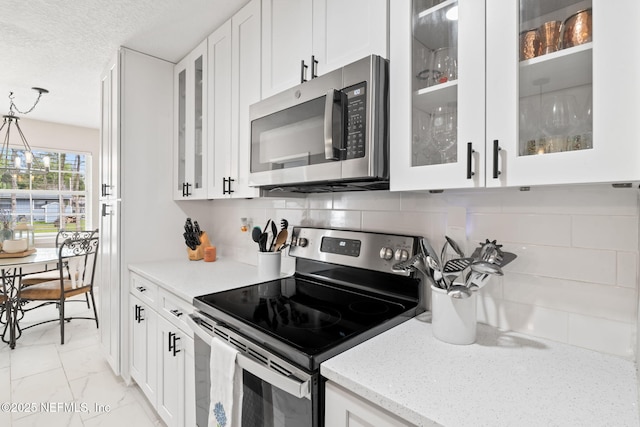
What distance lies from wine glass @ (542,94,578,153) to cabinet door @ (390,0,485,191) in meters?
0.14

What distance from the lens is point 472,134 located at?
86 cm

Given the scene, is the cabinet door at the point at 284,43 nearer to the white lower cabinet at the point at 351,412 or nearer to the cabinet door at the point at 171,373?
the white lower cabinet at the point at 351,412

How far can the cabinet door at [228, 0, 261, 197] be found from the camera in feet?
5.41

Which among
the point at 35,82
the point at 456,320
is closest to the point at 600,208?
the point at 456,320

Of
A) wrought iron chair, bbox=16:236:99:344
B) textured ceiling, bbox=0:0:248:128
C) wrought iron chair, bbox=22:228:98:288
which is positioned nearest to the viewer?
textured ceiling, bbox=0:0:248:128

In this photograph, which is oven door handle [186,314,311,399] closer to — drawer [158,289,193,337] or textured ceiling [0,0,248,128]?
drawer [158,289,193,337]

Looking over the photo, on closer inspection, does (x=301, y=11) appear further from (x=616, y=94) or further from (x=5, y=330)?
(x=5, y=330)

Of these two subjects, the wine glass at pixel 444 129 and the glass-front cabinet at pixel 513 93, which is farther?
the wine glass at pixel 444 129

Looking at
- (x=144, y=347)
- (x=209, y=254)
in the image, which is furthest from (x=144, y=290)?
(x=209, y=254)

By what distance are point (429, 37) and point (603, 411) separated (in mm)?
1056

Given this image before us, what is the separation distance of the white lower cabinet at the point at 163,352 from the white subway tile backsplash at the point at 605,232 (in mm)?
1529

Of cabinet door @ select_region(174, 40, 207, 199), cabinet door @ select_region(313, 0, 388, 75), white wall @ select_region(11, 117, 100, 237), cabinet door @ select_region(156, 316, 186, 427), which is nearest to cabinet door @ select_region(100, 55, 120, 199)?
cabinet door @ select_region(174, 40, 207, 199)

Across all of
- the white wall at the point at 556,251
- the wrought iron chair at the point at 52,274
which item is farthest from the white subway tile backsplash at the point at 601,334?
the wrought iron chair at the point at 52,274

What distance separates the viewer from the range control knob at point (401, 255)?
1.26m
